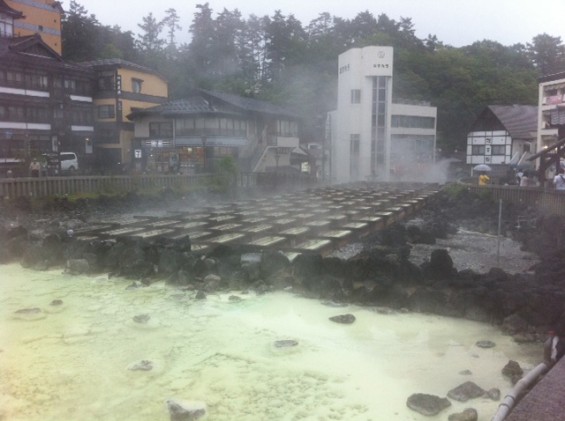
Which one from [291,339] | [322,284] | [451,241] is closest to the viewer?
[291,339]

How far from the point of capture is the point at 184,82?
23312mm

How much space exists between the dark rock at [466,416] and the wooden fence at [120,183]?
11437 millimetres

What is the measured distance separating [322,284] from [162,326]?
73.1 inches

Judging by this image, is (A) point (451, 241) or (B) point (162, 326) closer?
(B) point (162, 326)

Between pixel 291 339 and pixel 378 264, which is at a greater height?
pixel 378 264

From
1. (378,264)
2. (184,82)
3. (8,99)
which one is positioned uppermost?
(184,82)

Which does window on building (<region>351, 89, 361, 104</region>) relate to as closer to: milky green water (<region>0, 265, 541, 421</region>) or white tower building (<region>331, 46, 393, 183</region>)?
white tower building (<region>331, 46, 393, 183</region>)

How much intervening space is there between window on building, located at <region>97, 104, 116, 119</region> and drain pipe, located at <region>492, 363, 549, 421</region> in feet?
74.6

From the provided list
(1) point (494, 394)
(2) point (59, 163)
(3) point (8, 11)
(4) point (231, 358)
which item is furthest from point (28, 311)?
(3) point (8, 11)

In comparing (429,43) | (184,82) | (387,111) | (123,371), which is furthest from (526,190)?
(429,43)

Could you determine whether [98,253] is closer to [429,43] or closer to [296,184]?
[296,184]

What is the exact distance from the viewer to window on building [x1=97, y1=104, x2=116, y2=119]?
2320 cm

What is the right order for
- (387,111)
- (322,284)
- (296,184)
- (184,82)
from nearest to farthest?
(322,284), (296,184), (184,82), (387,111)

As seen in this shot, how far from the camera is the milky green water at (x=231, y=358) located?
3.28 metres
